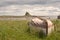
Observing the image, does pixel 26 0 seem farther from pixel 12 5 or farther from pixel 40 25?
pixel 40 25

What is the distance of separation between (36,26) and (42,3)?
13749 mm

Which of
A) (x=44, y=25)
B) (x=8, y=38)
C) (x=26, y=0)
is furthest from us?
(x=26, y=0)

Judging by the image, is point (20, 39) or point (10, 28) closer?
point (20, 39)

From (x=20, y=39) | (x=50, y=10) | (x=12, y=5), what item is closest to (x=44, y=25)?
(x=20, y=39)

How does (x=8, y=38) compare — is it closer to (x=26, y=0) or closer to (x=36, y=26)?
(x=36, y=26)

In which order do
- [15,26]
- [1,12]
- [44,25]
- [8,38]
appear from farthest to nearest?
[1,12]
[15,26]
[44,25]
[8,38]

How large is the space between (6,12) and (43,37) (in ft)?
38.9

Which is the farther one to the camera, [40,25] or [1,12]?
[1,12]

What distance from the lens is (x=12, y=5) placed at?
28.5 m

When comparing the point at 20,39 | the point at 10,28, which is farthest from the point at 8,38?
the point at 10,28

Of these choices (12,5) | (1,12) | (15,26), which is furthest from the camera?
(12,5)

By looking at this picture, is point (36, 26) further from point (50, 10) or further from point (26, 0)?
point (26, 0)

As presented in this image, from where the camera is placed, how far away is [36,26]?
15.6m

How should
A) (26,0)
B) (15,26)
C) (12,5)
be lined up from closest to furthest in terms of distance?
(15,26), (12,5), (26,0)
